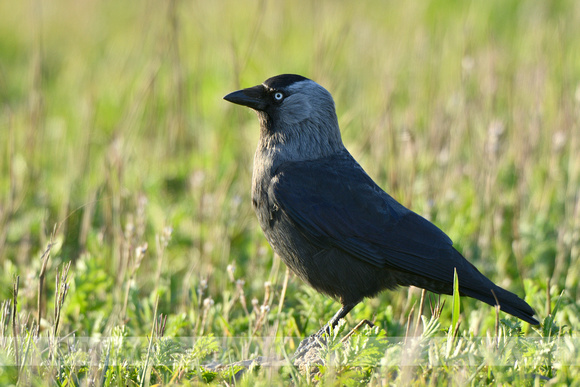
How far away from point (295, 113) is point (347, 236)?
0.78m

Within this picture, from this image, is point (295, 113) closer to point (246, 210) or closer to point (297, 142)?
point (297, 142)

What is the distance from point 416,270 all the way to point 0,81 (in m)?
5.81

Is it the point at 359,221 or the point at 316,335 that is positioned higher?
the point at 359,221

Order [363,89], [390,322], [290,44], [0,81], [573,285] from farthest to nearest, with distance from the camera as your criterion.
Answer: [290,44] < [0,81] < [363,89] < [573,285] < [390,322]

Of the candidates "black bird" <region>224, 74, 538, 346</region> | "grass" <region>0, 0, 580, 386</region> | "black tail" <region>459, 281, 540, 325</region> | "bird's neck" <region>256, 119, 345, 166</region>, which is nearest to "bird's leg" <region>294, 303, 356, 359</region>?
"black bird" <region>224, 74, 538, 346</region>

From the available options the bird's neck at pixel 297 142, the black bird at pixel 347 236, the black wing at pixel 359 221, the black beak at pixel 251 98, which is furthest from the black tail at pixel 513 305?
the black beak at pixel 251 98

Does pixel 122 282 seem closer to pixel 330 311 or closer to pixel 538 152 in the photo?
pixel 330 311

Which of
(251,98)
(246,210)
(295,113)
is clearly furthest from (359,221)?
(246,210)

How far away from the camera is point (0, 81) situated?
7.04 metres

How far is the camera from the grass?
7.91ft

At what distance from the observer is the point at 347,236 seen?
9.88 ft

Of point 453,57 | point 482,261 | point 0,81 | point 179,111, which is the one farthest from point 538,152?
point 0,81

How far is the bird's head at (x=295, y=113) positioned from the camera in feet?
11.1

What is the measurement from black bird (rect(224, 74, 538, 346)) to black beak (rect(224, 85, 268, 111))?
33 cm
